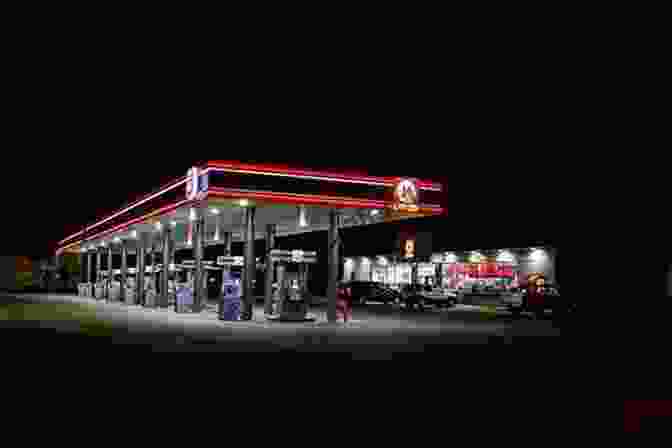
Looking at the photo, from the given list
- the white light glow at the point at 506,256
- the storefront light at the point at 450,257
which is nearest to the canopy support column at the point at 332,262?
the white light glow at the point at 506,256

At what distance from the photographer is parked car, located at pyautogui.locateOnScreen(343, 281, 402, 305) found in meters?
53.7

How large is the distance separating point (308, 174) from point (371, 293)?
26.9 m

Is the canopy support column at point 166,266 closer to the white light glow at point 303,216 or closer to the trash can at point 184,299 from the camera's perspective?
the trash can at point 184,299

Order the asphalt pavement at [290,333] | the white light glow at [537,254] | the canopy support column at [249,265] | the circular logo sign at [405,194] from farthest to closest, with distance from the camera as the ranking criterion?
the white light glow at [537,254] → the canopy support column at [249,265] → the circular logo sign at [405,194] → the asphalt pavement at [290,333]

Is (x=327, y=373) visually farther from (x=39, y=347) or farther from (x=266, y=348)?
(x=39, y=347)

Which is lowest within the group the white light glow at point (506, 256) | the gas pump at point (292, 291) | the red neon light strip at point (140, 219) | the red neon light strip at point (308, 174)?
the gas pump at point (292, 291)

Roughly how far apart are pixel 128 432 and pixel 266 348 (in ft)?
32.9

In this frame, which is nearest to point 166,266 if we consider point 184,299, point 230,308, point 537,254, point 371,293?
point 184,299

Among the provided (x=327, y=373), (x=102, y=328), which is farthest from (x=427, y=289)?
(x=327, y=373)

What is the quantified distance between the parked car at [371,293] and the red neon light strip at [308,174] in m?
23.9

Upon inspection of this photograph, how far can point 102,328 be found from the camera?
23906 millimetres

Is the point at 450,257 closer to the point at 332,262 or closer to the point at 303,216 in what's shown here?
the point at 303,216

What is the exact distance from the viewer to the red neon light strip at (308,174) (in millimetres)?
26234

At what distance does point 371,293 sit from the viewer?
5397 cm
